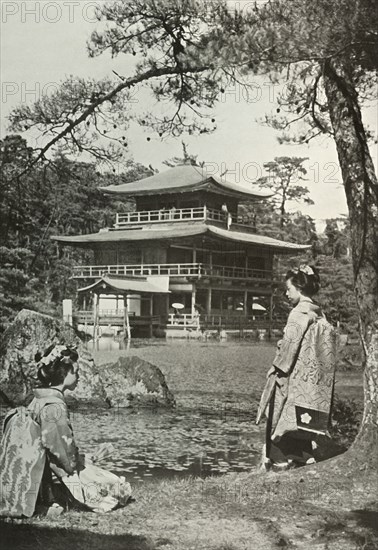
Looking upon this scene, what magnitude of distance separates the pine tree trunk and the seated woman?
1.71 meters

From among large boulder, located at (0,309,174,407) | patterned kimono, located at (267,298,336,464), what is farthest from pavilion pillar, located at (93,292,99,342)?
patterned kimono, located at (267,298,336,464)

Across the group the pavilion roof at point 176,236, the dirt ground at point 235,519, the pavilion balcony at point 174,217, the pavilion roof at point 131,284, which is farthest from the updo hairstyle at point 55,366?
the pavilion balcony at point 174,217

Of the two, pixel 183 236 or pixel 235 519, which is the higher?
pixel 183 236

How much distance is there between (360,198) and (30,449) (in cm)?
250

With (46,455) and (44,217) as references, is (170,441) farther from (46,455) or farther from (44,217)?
(44,217)

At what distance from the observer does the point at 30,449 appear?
301 cm

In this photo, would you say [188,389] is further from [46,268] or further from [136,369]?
[46,268]

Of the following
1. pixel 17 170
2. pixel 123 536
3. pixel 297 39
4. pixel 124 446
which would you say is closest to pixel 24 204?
pixel 17 170

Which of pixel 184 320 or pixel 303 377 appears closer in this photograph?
pixel 303 377

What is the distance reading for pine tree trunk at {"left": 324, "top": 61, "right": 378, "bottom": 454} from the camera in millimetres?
3789

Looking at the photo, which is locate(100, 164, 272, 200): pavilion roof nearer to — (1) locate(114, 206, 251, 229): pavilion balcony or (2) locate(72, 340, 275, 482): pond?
(1) locate(114, 206, 251, 229): pavilion balcony

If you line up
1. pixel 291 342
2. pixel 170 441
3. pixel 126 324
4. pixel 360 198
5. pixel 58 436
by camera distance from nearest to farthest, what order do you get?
1. pixel 58 436
2. pixel 291 342
3. pixel 360 198
4. pixel 170 441
5. pixel 126 324

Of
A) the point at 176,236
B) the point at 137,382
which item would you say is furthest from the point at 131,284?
the point at 137,382

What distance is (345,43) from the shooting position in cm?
346
